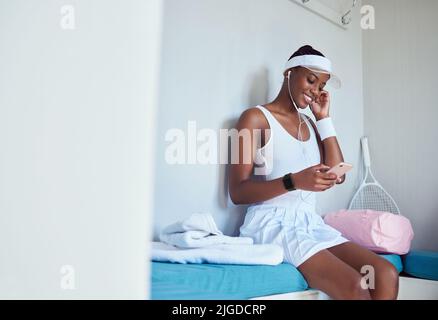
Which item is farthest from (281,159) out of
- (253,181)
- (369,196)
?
(369,196)

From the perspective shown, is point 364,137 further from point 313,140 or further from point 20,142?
point 20,142

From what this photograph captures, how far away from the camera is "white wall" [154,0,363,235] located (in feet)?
4.87

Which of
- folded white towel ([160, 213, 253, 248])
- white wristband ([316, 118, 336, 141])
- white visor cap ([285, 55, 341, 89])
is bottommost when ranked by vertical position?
folded white towel ([160, 213, 253, 248])

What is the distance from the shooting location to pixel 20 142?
0.52 meters

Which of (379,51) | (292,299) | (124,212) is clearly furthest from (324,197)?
(124,212)

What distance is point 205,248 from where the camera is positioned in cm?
115

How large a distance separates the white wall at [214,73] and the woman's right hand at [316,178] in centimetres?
41

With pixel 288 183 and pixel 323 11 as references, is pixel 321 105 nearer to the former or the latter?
pixel 288 183

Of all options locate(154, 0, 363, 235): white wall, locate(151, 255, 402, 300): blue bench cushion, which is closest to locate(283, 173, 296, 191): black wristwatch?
locate(151, 255, 402, 300): blue bench cushion

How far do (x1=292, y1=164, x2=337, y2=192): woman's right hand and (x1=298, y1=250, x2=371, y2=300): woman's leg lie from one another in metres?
0.19

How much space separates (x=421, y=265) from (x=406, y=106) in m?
0.83

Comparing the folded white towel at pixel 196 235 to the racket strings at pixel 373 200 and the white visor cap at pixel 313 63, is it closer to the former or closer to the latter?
the white visor cap at pixel 313 63

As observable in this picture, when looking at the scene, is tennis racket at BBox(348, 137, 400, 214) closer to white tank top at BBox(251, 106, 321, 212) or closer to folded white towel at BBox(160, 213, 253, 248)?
white tank top at BBox(251, 106, 321, 212)
